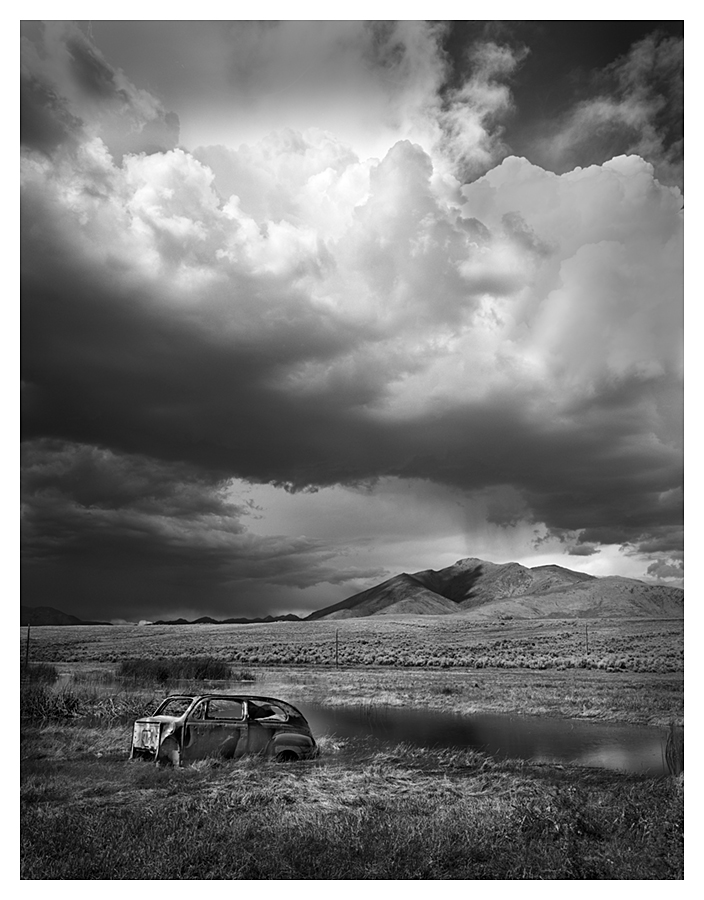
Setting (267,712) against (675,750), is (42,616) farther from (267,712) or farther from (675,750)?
(675,750)

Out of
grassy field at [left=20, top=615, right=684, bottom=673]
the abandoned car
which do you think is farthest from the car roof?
grassy field at [left=20, top=615, right=684, bottom=673]

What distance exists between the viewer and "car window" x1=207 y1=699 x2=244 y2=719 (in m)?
7.99

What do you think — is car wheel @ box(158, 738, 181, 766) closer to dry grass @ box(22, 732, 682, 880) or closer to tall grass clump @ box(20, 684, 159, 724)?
dry grass @ box(22, 732, 682, 880)

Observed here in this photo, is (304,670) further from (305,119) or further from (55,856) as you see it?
(305,119)

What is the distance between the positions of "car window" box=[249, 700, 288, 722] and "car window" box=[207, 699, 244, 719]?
134mm

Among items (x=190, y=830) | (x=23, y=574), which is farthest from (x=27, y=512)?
(x=190, y=830)

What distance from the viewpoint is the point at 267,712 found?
8.13 meters

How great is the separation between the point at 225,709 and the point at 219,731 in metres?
0.25

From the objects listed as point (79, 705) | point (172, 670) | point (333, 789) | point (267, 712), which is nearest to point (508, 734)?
point (333, 789)

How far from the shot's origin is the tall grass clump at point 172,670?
8719 mm

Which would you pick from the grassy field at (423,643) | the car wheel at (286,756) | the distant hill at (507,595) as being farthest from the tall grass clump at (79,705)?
the distant hill at (507,595)

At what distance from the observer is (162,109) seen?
29.4 feet

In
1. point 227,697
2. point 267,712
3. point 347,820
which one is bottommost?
point 347,820

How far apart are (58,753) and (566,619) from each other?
277 inches
